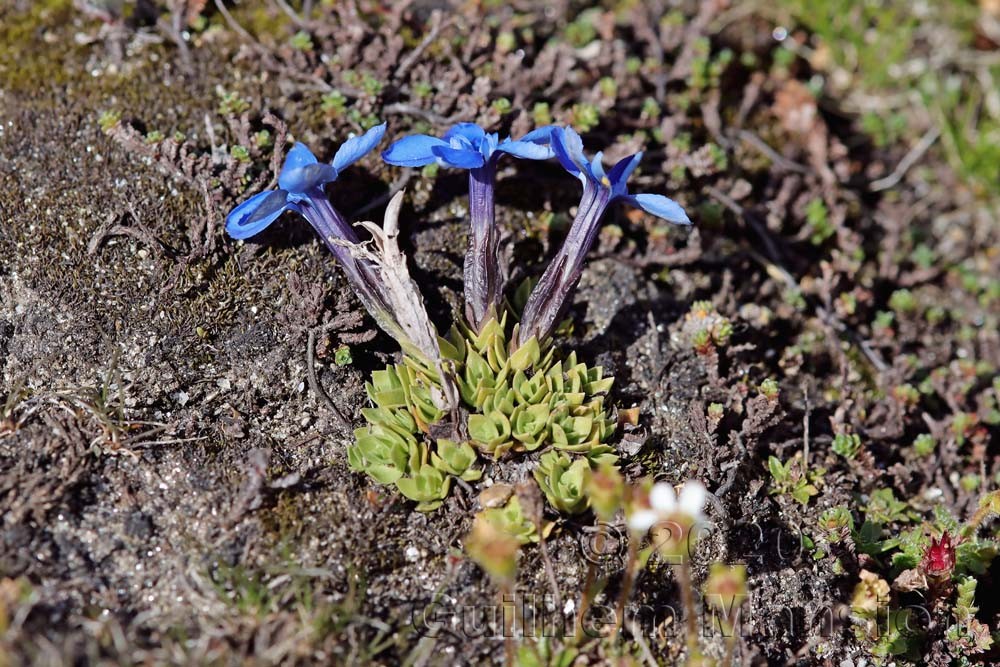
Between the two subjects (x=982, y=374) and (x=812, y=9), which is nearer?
(x=982, y=374)

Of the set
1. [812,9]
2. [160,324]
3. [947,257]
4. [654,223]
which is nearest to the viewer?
[160,324]

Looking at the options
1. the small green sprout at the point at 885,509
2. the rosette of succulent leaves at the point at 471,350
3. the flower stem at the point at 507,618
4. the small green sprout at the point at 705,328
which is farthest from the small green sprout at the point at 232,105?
the small green sprout at the point at 885,509

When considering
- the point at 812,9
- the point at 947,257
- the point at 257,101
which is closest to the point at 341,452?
the point at 257,101

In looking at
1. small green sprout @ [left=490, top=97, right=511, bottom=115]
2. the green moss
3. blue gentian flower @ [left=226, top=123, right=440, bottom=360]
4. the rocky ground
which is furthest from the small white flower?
the green moss

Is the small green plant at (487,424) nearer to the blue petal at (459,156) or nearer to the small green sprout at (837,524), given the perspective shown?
the blue petal at (459,156)

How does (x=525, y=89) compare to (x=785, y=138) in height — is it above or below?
above

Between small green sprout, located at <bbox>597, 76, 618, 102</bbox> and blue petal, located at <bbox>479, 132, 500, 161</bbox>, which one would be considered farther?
small green sprout, located at <bbox>597, 76, 618, 102</bbox>

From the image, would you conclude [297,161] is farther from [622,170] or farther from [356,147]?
[622,170]

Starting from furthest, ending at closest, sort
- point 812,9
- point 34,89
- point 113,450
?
point 812,9, point 34,89, point 113,450

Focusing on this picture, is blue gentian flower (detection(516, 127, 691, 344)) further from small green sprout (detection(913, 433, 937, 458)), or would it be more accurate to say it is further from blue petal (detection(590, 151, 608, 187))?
small green sprout (detection(913, 433, 937, 458))

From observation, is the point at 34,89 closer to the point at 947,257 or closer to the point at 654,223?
the point at 654,223
